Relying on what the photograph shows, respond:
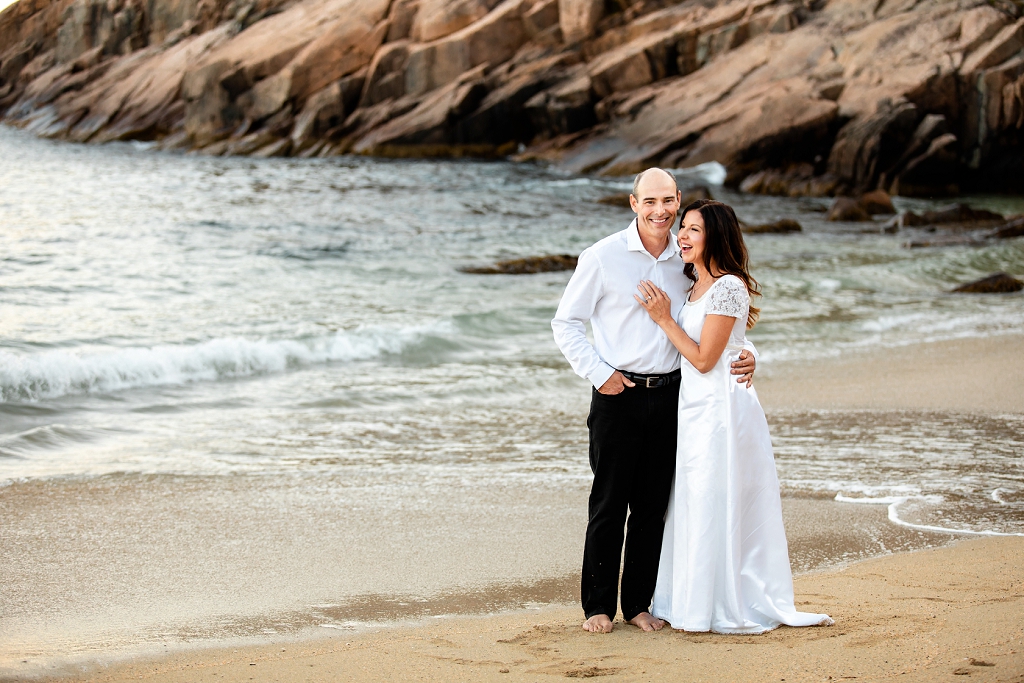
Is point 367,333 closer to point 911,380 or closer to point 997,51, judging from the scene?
point 911,380

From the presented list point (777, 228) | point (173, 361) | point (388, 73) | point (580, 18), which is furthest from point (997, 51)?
point (173, 361)

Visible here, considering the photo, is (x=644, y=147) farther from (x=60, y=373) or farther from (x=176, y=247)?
(x=60, y=373)

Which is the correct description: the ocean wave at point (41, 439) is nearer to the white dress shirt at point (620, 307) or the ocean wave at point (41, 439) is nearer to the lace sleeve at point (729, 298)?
the white dress shirt at point (620, 307)

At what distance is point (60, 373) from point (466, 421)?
4096 millimetres

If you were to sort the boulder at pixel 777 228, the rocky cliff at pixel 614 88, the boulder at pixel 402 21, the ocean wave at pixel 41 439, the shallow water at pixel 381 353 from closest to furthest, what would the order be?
the shallow water at pixel 381 353, the ocean wave at pixel 41 439, the boulder at pixel 777 228, the rocky cliff at pixel 614 88, the boulder at pixel 402 21

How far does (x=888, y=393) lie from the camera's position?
27.9 feet

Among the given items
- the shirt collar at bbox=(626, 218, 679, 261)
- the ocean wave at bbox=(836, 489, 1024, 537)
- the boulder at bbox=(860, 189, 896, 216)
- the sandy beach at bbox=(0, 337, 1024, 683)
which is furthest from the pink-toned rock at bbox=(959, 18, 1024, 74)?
the shirt collar at bbox=(626, 218, 679, 261)

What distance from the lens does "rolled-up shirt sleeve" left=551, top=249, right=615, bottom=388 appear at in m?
3.94

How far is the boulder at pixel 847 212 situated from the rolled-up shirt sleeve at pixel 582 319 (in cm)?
1957

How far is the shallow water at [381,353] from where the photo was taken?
6418 mm

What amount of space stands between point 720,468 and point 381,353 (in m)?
7.30

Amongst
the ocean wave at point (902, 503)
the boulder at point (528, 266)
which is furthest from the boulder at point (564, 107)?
the ocean wave at point (902, 503)

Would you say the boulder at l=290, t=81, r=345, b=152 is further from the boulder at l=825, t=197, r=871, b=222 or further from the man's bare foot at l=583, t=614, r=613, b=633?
the man's bare foot at l=583, t=614, r=613, b=633

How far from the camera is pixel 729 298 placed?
383 cm
